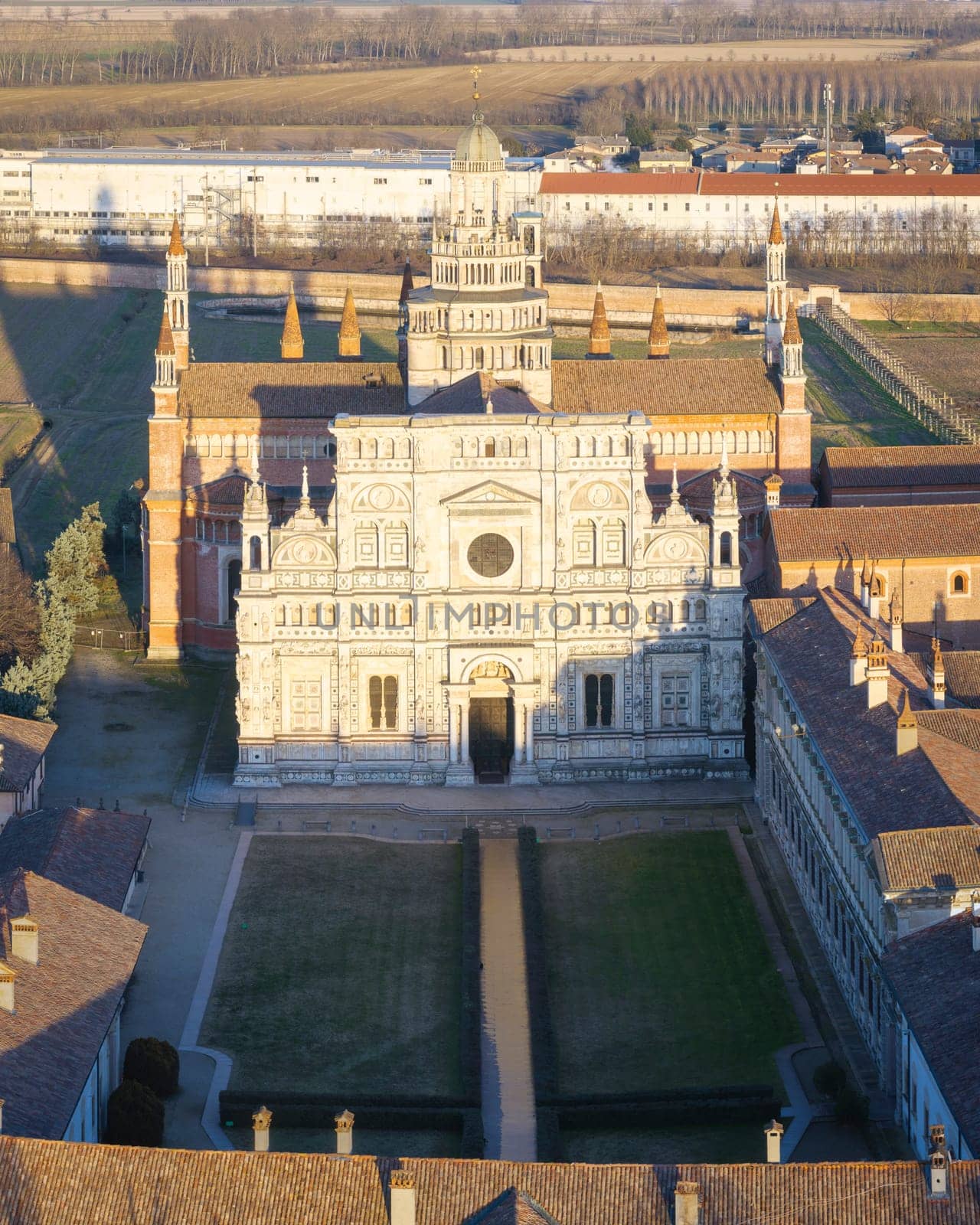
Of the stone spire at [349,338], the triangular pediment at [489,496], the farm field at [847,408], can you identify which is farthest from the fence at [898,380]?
Answer: the triangular pediment at [489,496]

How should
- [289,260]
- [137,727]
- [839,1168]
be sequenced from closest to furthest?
[839,1168], [137,727], [289,260]

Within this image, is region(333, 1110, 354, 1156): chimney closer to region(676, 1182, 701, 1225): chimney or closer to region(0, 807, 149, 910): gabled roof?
region(676, 1182, 701, 1225): chimney

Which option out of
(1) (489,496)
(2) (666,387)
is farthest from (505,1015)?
(2) (666,387)

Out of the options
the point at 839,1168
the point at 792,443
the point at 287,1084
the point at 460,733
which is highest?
the point at 792,443

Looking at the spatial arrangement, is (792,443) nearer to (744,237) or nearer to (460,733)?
(460,733)

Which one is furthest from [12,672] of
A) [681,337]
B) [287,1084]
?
[681,337]

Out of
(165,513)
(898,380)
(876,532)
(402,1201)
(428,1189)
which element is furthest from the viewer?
(898,380)

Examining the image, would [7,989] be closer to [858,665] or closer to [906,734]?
[906,734]
